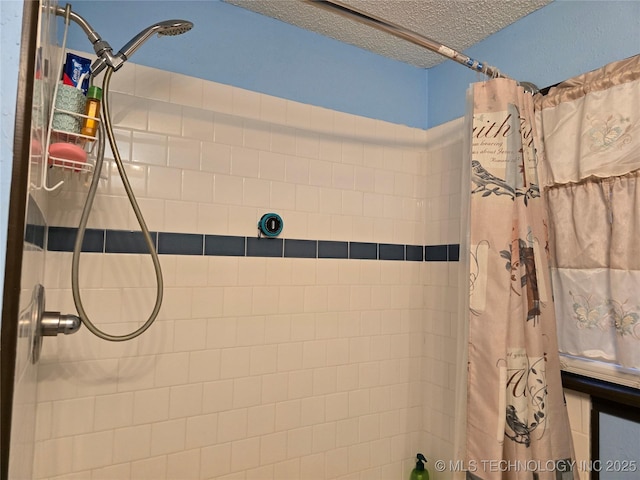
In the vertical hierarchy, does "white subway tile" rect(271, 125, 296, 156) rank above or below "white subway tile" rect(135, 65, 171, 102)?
below

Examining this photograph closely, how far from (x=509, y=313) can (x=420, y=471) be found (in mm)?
1010

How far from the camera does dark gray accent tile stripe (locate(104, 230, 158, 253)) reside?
4.17ft

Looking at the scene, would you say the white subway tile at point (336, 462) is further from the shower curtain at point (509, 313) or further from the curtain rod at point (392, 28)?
the curtain rod at point (392, 28)

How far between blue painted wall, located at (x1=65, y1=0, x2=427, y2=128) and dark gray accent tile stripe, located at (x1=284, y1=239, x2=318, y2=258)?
1.98 ft

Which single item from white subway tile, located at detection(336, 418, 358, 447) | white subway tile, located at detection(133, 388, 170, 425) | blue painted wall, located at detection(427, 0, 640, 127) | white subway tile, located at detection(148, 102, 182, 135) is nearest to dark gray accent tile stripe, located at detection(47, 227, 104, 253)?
white subway tile, located at detection(148, 102, 182, 135)

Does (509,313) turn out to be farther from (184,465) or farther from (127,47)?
(127,47)

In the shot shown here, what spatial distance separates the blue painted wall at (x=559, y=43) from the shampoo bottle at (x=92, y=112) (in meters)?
1.48

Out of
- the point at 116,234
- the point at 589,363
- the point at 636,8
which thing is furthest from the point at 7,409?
the point at 636,8

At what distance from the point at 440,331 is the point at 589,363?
2.03ft

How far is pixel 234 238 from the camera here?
145cm

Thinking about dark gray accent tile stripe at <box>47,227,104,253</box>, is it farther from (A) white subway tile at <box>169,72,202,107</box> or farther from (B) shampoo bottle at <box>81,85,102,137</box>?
(A) white subway tile at <box>169,72,202,107</box>

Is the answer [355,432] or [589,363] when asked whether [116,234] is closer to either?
[355,432]

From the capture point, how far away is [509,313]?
1.14 meters

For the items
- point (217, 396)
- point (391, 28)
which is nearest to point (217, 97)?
point (391, 28)
